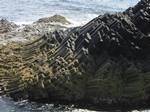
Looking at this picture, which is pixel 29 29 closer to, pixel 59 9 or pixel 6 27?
pixel 6 27

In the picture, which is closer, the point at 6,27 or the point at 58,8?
the point at 6,27

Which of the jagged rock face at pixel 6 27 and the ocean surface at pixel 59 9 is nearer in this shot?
the jagged rock face at pixel 6 27

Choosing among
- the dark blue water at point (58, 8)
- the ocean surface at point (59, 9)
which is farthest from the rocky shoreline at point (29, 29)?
the dark blue water at point (58, 8)

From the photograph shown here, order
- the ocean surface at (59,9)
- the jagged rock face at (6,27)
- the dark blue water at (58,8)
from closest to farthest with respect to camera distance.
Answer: the jagged rock face at (6,27), the ocean surface at (59,9), the dark blue water at (58,8)

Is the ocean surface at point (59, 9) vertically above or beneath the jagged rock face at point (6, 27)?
above

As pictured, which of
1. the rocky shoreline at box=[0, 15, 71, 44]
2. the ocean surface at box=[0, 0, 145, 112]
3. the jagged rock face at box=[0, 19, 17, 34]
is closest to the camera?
the rocky shoreline at box=[0, 15, 71, 44]

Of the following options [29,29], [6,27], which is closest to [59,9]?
[6,27]

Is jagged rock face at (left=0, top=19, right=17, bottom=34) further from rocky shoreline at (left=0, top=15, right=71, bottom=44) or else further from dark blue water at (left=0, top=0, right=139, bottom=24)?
dark blue water at (left=0, top=0, right=139, bottom=24)

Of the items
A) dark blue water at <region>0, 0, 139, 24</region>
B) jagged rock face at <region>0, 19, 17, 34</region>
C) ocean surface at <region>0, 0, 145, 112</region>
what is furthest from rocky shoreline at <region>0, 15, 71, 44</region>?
dark blue water at <region>0, 0, 139, 24</region>

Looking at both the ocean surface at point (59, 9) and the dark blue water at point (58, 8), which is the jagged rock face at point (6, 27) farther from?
the dark blue water at point (58, 8)

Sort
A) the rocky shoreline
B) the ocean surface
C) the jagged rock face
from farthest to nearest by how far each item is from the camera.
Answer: the ocean surface → the jagged rock face → the rocky shoreline

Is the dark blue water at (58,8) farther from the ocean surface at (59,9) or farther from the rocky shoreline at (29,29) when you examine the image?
the rocky shoreline at (29,29)

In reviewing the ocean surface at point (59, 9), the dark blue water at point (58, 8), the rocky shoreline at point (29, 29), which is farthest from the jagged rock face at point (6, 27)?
the dark blue water at point (58, 8)

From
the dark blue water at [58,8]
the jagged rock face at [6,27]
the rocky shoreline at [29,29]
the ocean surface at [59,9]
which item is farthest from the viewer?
the dark blue water at [58,8]
